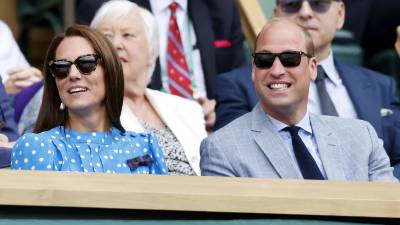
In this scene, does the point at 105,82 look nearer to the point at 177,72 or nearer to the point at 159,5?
the point at 177,72

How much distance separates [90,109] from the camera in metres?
4.71

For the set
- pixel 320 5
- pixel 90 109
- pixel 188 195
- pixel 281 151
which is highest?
pixel 188 195

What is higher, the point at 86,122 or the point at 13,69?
the point at 86,122

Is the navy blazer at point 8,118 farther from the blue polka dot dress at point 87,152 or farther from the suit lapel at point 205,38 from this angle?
the suit lapel at point 205,38

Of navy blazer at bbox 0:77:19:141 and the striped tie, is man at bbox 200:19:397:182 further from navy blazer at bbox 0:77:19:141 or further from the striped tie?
the striped tie

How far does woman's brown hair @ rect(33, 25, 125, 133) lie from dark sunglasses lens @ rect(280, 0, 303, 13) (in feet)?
5.53

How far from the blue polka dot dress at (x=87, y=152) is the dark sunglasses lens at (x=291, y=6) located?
1.67 metres

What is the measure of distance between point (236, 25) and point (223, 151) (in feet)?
7.52

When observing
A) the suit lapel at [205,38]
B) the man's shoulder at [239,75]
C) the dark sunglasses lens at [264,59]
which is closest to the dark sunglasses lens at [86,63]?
the dark sunglasses lens at [264,59]

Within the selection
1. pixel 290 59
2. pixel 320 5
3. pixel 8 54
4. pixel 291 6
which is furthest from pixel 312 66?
pixel 8 54

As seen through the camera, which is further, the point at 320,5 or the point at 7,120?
the point at 320,5

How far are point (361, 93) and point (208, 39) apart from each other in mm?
994

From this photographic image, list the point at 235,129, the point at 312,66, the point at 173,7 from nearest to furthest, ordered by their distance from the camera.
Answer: the point at 235,129
the point at 312,66
the point at 173,7

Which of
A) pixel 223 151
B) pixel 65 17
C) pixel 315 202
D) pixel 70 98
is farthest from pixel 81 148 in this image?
pixel 65 17
